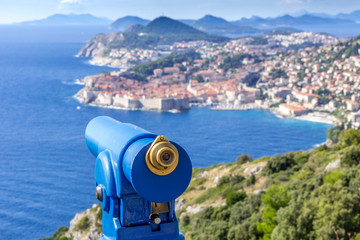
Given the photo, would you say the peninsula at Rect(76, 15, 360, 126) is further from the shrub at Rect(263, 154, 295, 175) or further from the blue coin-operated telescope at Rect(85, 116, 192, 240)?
the blue coin-operated telescope at Rect(85, 116, 192, 240)

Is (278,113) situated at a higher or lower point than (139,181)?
lower

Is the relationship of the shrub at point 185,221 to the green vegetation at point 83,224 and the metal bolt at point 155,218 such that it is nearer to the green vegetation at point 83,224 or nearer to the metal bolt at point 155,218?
the green vegetation at point 83,224

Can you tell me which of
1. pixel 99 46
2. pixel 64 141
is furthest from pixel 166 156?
pixel 99 46

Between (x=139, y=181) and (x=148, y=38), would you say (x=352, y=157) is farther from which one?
(x=148, y=38)

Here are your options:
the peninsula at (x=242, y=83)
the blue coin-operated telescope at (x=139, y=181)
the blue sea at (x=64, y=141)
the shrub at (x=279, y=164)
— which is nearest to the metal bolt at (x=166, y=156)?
the blue coin-operated telescope at (x=139, y=181)

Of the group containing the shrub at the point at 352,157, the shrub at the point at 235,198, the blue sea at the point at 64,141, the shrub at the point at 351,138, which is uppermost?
the shrub at the point at 352,157

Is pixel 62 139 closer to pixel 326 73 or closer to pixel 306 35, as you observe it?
pixel 326 73

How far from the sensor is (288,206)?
663 centimetres

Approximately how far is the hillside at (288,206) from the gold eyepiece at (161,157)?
419cm

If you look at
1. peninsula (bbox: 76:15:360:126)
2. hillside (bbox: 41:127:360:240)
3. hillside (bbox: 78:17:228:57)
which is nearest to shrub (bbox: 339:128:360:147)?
hillside (bbox: 41:127:360:240)

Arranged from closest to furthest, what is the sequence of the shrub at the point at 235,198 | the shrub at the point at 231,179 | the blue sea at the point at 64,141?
1. the shrub at the point at 235,198
2. the shrub at the point at 231,179
3. the blue sea at the point at 64,141

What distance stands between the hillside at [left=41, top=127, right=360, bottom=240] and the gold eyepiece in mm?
4188

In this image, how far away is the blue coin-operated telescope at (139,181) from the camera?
63.3 inches

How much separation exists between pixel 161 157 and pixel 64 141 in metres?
30.5
